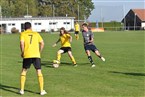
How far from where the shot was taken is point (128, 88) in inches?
411

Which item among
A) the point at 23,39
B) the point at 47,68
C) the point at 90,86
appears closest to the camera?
the point at 23,39

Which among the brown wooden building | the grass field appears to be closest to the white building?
the brown wooden building

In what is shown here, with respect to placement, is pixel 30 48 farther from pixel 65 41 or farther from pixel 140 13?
pixel 140 13

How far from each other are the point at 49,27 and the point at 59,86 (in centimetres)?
7905

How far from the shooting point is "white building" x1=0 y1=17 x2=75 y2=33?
85.2m

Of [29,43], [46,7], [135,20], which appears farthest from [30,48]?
[46,7]

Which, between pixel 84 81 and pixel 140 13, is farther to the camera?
pixel 140 13

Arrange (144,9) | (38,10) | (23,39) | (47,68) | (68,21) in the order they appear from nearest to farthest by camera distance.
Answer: (23,39) → (47,68) → (68,21) → (144,9) → (38,10)

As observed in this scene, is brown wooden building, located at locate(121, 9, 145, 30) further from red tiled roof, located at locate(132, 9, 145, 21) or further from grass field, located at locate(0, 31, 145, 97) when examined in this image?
grass field, located at locate(0, 31, 145, 97)

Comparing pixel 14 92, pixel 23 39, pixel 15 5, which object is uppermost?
pixel 15 5

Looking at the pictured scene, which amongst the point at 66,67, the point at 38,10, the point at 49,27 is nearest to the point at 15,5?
the point at 38,10

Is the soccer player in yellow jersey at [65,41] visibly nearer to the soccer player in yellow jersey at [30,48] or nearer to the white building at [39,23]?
the soccer player in yellow jersey at [30,48]

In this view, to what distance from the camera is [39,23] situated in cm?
8994

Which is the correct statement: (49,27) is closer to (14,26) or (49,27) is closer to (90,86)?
(14,26)
